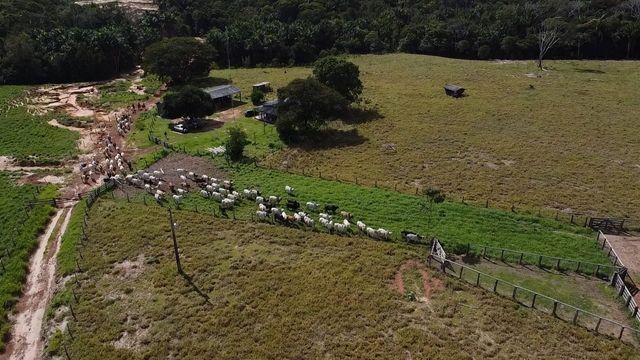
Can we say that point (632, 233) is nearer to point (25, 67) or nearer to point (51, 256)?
point (51, 256)

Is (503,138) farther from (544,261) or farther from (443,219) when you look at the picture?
(544,261)

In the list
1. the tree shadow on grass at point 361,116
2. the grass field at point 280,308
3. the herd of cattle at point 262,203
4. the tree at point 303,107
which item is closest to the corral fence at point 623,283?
the grass field at point 280,308

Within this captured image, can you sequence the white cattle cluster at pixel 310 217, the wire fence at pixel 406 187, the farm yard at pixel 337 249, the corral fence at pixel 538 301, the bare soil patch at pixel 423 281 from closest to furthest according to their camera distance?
the corral fence at pixel 538 301, the farm yard at pixel 337 249, the bare soil patch at pixel 423 281, the white cattle cluster at pixel 310 217, the wire fence at pixel 406 187

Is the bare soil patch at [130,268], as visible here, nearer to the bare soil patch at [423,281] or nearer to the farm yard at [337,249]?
the farm yard at [337,249]

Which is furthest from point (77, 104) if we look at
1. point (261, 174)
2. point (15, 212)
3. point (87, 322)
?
point (87, 322)

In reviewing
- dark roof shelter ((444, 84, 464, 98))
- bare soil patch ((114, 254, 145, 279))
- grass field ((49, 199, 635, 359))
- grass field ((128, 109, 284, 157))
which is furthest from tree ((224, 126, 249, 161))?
dark roof shelter ((444, 84, 464, 98))

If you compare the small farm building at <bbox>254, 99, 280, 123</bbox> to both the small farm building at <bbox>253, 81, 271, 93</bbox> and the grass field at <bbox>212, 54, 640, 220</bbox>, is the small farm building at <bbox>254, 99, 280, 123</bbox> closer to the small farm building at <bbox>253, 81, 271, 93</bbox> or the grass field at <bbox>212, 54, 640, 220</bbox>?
the grass field at <bbox>212, 54, 640, 220</bbox>

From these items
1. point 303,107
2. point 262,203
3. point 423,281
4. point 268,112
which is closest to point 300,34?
point 268,112
